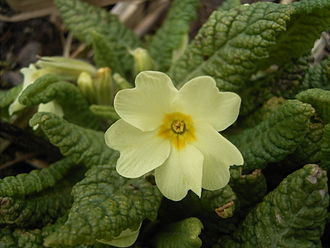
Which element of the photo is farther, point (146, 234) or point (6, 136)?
point (6, 136)

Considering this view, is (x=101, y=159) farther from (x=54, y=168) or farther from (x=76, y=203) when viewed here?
(x=76, y=203)

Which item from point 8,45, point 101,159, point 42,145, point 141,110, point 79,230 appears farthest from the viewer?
point 8,45

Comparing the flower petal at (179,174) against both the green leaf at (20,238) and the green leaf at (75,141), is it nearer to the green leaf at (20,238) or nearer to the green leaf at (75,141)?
the green leaf at (75,141)

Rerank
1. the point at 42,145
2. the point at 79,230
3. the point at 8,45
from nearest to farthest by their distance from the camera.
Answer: the point at 79,230 → the point at 42,145 → the point at 8,45

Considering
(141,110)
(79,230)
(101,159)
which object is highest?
(141,110)

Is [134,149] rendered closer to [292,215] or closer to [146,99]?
[146,99]

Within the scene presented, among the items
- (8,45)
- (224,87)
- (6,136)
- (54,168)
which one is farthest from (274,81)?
(8,45)

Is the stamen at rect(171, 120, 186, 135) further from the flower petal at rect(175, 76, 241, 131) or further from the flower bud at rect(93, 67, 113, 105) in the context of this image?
the flower bud at rect(93, 67, 113, 105)
